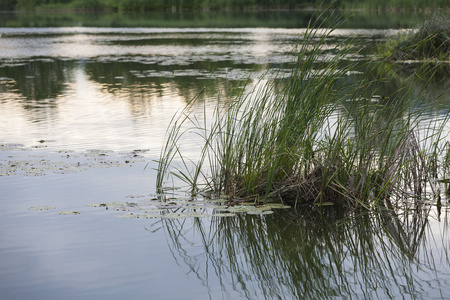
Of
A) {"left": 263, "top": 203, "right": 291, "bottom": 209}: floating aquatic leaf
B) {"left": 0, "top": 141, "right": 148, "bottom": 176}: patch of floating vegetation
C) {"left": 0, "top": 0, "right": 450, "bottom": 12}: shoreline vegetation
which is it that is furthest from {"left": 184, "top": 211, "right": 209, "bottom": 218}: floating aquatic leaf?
{"left": 0, "top": 0, "right": 450, "bottom": 12}: shoreline vegetation

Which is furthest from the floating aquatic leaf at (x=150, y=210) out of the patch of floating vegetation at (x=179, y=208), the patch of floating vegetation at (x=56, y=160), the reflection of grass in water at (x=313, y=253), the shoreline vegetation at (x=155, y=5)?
the shoreline vegetation at (x=155, y=5)

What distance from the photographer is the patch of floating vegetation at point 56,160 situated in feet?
24.8

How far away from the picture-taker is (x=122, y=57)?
24.9m

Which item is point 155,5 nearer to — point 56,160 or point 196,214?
point 56,160

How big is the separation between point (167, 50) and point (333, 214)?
875 inches

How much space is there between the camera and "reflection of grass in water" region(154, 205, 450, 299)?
4461mm

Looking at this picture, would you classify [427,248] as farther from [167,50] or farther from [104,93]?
[167,50]

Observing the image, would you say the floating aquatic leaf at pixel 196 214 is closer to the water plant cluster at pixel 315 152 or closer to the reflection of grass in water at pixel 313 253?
the reflection of grass in water at pixel 313 253

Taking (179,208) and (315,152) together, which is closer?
(179,208)

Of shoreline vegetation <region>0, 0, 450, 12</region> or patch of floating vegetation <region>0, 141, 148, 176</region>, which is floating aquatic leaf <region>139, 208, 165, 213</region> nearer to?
patch of floating vegetation <region>0, 141, 148, 176</region>

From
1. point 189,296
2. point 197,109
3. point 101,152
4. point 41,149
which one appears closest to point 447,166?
point 189,296

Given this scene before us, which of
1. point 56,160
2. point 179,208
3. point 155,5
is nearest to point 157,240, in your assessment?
point 179,208

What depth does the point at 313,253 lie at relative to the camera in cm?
513

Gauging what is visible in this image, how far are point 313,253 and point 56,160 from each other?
391 centimetres
